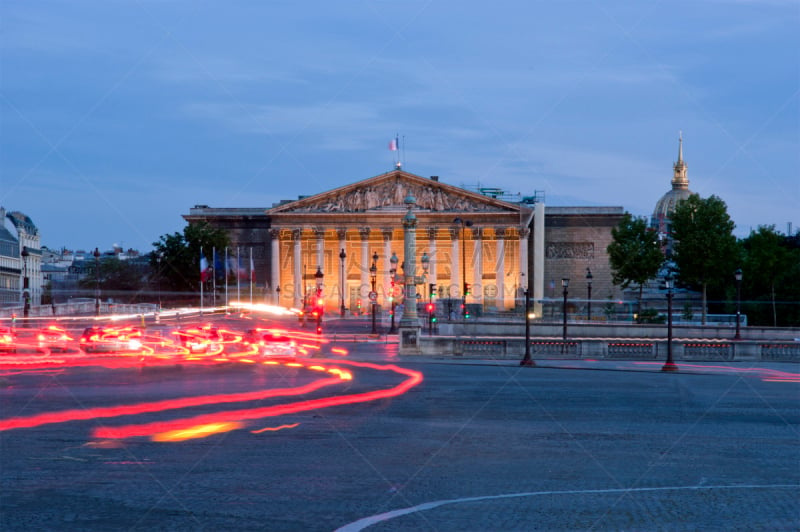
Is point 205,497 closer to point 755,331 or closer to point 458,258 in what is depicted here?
point 755,331

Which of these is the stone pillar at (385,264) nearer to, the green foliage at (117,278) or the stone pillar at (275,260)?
the stone pillar at (275,260)

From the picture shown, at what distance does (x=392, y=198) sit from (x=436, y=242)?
7665 millimetres

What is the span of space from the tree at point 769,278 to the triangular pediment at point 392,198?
32.2m

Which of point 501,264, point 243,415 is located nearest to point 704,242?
point 501,264

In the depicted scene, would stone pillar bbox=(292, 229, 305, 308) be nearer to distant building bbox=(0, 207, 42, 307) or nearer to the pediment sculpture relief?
the pediment sculpture relief

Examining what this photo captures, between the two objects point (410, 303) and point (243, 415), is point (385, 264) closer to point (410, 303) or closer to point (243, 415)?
point (410, 303)

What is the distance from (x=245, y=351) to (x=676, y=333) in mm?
29415

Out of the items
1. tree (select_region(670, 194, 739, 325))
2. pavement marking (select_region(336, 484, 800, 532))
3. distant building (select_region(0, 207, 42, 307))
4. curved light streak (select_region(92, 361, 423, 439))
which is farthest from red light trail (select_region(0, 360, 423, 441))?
tree (select_region(670, 194, 739, 325))

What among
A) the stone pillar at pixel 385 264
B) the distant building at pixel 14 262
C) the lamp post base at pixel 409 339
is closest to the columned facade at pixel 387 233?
the stone pillar at pixel 385 264

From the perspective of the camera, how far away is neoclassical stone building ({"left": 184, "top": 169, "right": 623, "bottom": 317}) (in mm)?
127375

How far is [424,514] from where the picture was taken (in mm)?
11938

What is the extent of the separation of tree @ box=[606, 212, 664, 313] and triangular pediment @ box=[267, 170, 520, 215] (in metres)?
23.6

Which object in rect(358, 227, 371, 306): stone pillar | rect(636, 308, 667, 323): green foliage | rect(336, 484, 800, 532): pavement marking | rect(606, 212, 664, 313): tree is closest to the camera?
rect(336, 484, 800, 532): pavement marking

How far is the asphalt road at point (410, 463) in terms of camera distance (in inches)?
464
